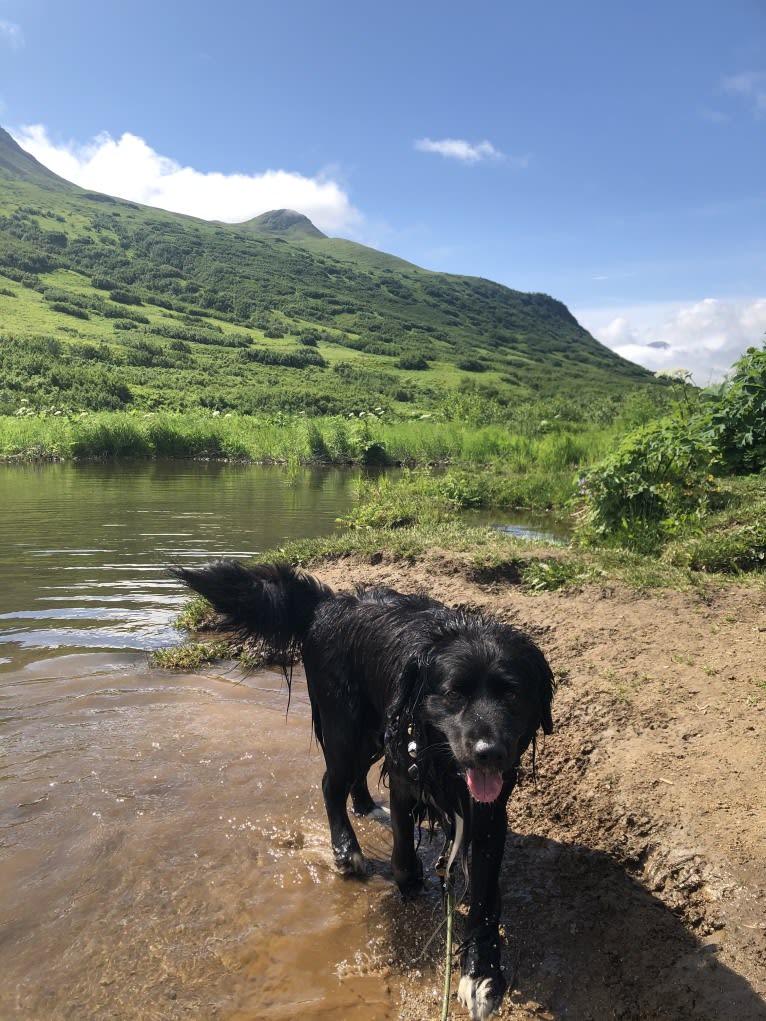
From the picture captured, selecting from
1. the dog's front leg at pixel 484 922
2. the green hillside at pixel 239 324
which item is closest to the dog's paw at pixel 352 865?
the dog's front leg at pixel 484 922

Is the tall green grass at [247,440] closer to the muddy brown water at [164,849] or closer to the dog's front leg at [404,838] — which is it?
the muddy brown water at [164,849]

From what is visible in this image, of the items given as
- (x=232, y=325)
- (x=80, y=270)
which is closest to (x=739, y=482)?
(x=232, y=325)

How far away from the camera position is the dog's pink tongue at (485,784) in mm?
2871

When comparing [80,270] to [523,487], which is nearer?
[523,487]

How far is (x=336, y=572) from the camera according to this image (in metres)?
9.08

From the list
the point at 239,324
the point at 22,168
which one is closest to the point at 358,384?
the point at 239,324

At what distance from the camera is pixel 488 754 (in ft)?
9.14

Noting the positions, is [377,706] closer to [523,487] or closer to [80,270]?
[523,487]

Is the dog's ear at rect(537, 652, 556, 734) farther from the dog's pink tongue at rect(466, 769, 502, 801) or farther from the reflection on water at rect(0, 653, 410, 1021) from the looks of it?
the reflection on water at rect(0, 653, 410, 1021)

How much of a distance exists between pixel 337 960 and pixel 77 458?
30349 mm

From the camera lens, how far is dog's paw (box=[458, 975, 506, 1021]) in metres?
3.13

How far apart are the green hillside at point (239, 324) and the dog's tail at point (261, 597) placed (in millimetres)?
41279

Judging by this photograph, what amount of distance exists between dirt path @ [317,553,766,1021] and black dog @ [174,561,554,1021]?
424 millimetres

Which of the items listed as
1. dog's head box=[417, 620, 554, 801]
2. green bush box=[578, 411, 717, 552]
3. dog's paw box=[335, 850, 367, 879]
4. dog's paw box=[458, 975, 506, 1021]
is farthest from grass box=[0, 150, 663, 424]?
dog's paw box=[458, 975, 506, 1021]
